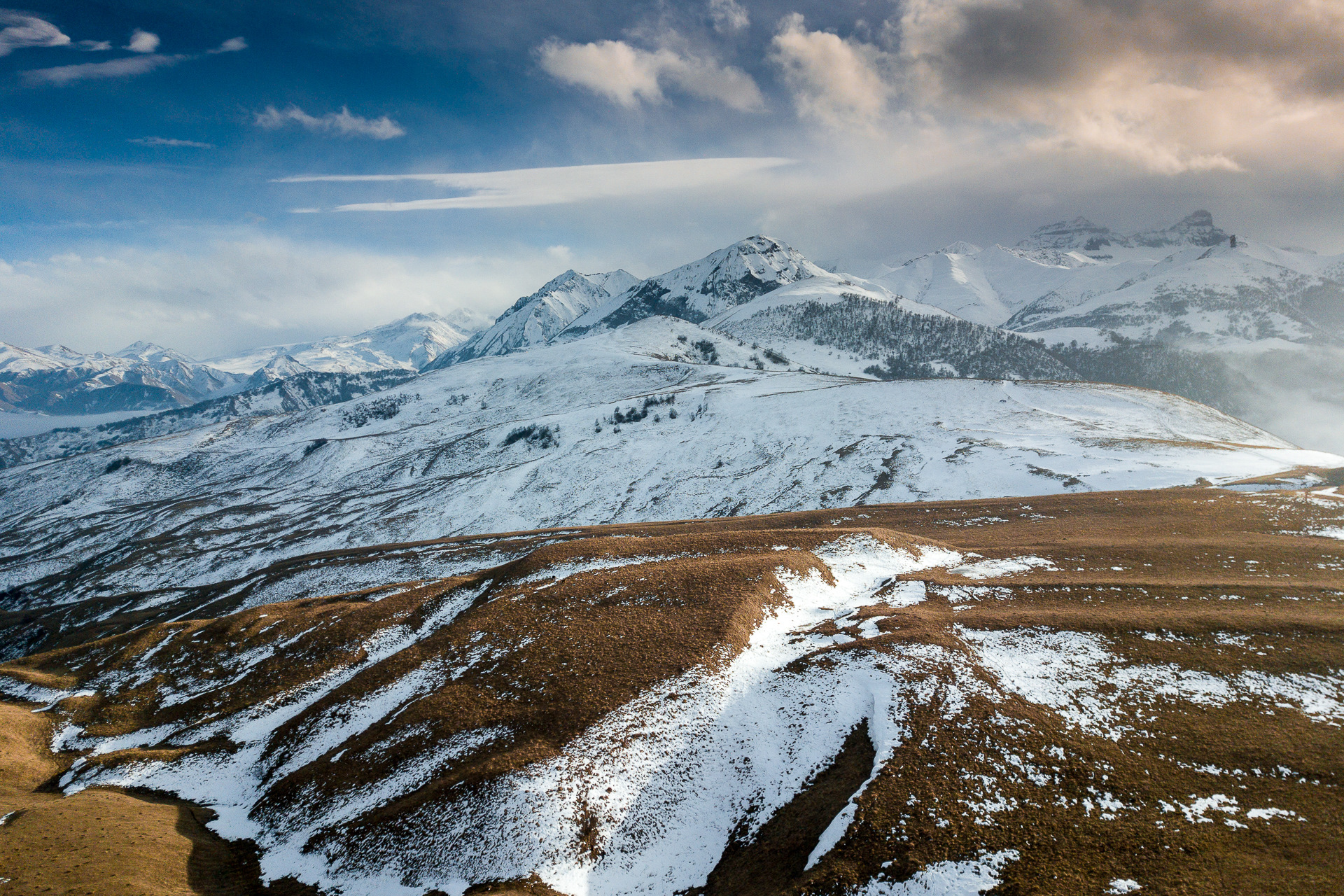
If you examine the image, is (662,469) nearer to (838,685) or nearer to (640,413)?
(640,413)

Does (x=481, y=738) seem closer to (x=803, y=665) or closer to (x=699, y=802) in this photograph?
(x=699, y=802)

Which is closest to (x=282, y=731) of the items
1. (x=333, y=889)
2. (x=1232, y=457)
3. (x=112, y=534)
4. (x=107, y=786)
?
(x=107, y=786)

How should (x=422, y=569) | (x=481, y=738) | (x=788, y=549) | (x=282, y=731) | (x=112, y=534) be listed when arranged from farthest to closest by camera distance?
(x=112, y=534), (x=422, y=569), (x=788, y=549), (x=282, y=731), (x=481, y=738)

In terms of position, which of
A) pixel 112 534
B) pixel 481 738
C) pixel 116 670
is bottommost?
pixel 112 534

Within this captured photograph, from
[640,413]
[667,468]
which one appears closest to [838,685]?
[667,468]

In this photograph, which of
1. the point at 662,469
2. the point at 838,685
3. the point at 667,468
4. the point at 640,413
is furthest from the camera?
the point at 640,413

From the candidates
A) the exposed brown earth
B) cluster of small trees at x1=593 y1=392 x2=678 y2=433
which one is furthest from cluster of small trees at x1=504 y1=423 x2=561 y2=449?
the exposed brown earth
